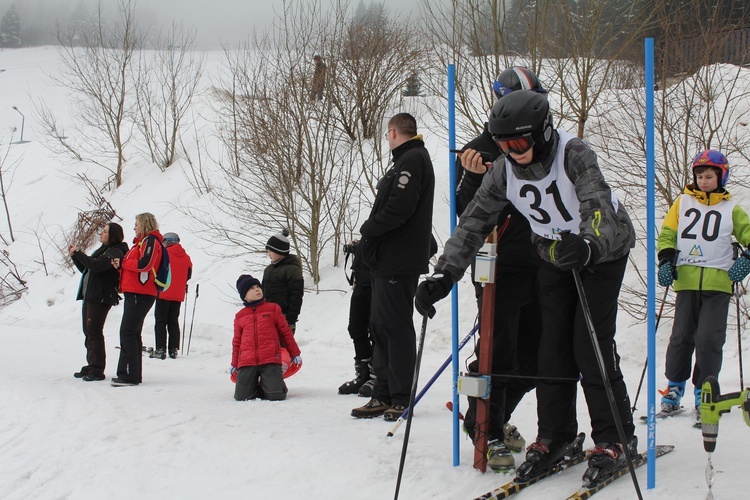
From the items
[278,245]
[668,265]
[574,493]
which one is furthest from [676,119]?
Answer: [574,493]

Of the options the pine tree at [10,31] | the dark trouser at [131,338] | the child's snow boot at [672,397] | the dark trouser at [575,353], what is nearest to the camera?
the dark trouser at [575,353]

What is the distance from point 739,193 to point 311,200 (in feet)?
25.1

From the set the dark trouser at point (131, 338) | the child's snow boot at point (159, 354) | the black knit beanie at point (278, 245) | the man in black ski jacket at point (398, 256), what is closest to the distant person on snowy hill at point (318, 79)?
the child's snow boot at point (159, 354)

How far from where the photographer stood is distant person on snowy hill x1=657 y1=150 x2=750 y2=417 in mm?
5059

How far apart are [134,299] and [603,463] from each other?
5453 mm

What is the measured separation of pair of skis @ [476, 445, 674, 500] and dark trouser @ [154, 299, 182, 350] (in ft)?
25.5

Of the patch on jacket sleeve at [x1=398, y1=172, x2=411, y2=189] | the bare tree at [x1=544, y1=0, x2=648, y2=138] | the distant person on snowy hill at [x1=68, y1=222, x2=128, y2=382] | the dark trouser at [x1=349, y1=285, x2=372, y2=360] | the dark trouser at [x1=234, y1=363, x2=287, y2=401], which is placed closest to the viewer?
the patch on jacket sleeve at [x1=398, y1=172, x2=411, y2=189]

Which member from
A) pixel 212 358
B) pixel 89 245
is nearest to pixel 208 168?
pixel 89 245

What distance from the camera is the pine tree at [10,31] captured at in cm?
8344

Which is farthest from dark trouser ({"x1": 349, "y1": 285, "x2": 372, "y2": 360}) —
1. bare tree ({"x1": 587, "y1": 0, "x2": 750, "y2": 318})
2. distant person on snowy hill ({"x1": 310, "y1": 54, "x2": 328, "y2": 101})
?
distant person on snowy hill ({"x1": 310, "y1": 54, "x2": 328, "y2": 101})

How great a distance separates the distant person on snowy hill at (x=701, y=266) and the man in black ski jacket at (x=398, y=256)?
1.87 m

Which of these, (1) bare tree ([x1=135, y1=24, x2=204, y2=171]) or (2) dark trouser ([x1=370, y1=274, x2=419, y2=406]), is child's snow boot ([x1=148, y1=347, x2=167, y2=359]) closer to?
(2) dark trouser ([x1=370, y1=274, x2=419, y2=406])

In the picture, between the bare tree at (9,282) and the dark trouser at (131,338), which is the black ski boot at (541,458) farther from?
the bare tree at (9,282)

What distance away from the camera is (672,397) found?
5.19 metres
